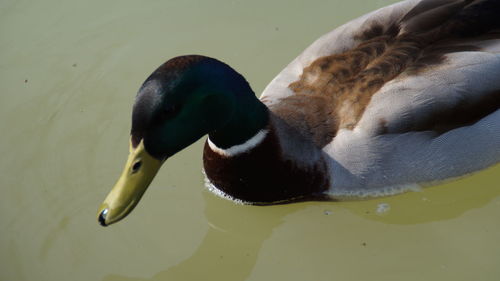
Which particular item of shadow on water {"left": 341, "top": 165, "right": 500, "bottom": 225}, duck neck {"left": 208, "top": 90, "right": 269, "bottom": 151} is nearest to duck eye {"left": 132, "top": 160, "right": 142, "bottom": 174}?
duck neck {"left": 208, "top": 90, "right": 269, "bottom": 151}

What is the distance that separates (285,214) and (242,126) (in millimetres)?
809

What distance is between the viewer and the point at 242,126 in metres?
3.64

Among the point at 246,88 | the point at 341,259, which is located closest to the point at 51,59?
the point at 246,88

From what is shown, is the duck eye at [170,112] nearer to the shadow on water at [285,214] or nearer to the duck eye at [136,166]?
the duck eye at [136,166]

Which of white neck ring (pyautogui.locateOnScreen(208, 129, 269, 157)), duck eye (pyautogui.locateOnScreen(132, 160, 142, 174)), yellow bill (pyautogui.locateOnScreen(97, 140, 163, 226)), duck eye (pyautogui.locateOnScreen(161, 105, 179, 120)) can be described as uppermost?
duck eye (pyautogui.locateOnScreen(161, 105, 179, 120))

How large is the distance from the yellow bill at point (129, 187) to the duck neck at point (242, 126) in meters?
0.57

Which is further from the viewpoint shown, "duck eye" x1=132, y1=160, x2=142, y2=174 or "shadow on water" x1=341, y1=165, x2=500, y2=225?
"shadow on water" x1=341, y1=165, x2=500, y2=225

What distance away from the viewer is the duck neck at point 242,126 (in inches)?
140

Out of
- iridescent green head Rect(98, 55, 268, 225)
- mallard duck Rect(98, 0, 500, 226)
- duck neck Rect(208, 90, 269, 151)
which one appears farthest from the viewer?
mallard duck Rect(98, 0, 500, 226)

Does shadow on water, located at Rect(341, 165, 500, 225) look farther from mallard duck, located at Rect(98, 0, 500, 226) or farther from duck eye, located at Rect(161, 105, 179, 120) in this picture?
duck eye, located at Rect(161, 105, 179, 120)

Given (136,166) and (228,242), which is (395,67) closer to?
(228,242)

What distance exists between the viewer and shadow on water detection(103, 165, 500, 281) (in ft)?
13.1

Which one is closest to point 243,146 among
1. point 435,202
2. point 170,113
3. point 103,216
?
point 170,113

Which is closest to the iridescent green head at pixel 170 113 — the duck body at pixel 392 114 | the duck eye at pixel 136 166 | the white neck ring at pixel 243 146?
the duck eye at pixel 136 166
